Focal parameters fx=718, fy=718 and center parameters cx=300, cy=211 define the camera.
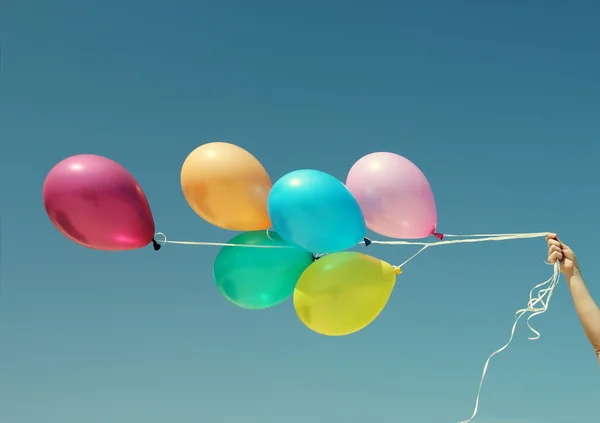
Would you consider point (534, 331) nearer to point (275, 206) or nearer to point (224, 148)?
point (275, 206)

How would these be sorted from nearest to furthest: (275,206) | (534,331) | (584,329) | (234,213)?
1. (584,329)
2. (534,331)
3. (275,206)
4. (234,213)

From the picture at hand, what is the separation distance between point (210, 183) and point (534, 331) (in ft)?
11.1

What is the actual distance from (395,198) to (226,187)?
170 centimetres

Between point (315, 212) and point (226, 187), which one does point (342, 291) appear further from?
point (226, 187)

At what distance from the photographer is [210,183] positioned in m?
7.25

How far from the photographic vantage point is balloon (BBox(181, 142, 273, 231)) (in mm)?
7262

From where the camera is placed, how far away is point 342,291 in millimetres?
7008

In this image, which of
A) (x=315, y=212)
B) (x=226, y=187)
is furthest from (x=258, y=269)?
(x=315, y=212)

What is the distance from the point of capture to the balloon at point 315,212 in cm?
671

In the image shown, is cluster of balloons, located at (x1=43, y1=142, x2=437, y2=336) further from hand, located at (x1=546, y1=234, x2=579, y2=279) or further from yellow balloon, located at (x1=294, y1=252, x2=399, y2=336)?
hand, located at (x1=546, y1=234, x2=579, y2=279)

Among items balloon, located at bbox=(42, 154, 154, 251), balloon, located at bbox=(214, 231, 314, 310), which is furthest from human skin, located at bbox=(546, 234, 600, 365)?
balloon, located at bbox=(42, 154, 154, 251)

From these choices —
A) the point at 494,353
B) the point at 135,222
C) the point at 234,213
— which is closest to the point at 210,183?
the point at 234,213

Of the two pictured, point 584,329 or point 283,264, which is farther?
point 283,264

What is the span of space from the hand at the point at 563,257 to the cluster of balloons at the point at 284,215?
5.90ft
